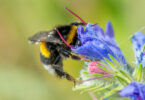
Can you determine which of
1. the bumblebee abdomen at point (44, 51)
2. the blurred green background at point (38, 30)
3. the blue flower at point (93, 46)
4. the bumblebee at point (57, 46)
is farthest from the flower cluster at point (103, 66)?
the blurred green background at point (38, 30)

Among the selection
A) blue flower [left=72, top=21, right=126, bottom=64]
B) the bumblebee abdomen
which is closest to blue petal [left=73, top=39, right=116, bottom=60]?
blue flower [left=72, top=21, right=126, bottom=64]

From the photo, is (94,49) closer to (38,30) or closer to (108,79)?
(108,79)

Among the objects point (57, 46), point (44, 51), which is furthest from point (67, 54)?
point (44, 51)

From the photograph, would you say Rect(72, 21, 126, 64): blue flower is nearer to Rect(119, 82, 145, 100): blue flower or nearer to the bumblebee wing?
the bumblebee wing

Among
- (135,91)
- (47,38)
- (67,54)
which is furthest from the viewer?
(67,54)

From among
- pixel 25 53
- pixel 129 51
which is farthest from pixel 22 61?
pixel 129 51

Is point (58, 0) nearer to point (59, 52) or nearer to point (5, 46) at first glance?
point (5, 46)

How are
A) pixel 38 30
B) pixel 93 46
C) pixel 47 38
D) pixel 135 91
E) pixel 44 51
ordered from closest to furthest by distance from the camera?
1. pixel 135 91
2. pixel 93 46
3. pixel 47 38
4. pixel 44 51
5. pixel 38 30

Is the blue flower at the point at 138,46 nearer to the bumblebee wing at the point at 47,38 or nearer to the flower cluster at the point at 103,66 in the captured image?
the flower cluster at the point at 103,66
